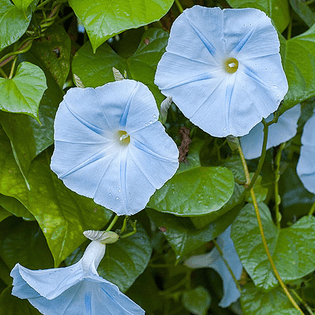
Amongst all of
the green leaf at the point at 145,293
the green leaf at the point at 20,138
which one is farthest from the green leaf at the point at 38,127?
the green leaf at the point at 145,293

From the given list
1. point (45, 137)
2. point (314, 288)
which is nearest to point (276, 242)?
point (314, 288)

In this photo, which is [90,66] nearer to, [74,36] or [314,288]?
[74,36]

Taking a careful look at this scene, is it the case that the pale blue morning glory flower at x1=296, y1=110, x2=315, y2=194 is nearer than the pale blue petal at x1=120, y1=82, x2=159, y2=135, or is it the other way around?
the pale blue petal at x1=120, y1=82, x2=159, y2=135

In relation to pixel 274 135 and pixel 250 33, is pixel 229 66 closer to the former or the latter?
pixel 250 33

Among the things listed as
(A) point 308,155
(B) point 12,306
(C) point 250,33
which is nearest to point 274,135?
(A) point 308,155

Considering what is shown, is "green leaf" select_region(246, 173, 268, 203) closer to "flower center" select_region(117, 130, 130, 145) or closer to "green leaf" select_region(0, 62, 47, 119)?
"flower center" select_region(117, 130, 130, 145)

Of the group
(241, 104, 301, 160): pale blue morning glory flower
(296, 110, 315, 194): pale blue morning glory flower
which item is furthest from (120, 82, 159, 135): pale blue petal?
(296, 110, 315, 194): pale blue morning glory flower

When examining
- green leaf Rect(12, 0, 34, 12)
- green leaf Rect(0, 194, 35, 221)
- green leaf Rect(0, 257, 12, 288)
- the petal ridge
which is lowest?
green leaf Rect(0, 257, 12, 288)

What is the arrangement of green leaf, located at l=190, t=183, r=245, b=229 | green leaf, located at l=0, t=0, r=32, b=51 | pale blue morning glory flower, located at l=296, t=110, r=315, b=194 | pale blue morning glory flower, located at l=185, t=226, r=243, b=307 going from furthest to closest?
pale blue morning glory flower, located at l=185, t=226, r=243, b=307, pale blue morning glory flower, located at l=296, t=110, r=315, b=194, green leaf, located at l=190, t=183, r=245, b=229, green leaf, located at l=0, t=0, r=32, b=51

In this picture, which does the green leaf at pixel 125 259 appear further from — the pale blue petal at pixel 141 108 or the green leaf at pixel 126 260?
the pale blue petal at pixel 141 108
